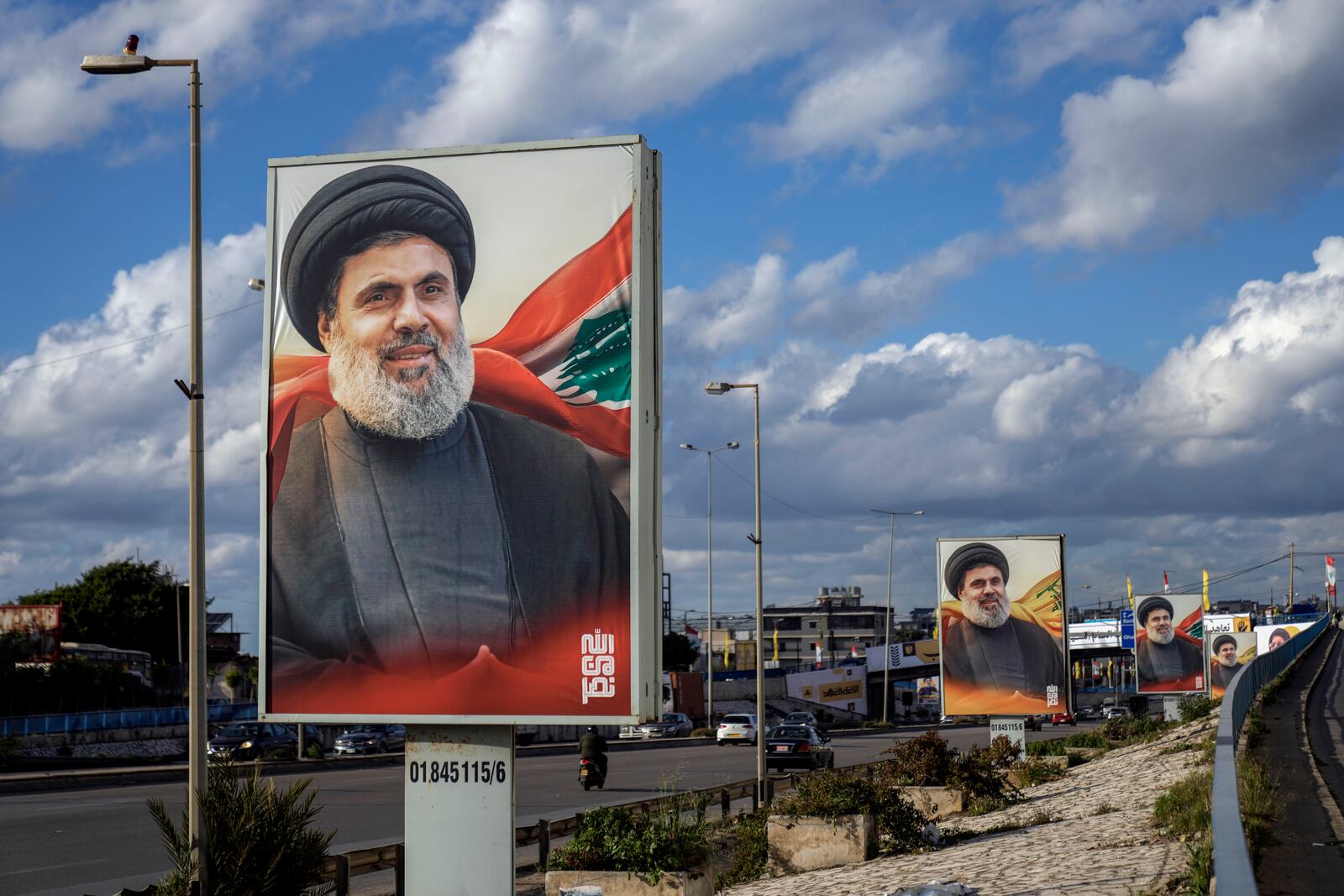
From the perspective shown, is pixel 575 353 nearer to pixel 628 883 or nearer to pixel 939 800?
pixel 628 883

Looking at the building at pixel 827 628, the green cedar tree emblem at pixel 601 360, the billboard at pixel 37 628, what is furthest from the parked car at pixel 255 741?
the building at pixel 827 628

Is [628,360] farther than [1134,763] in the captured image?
No

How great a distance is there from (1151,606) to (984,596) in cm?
2745

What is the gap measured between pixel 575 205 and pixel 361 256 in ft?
5.99

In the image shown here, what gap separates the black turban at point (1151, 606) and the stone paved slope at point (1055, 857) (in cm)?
3787

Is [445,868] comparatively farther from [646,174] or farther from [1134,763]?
[1134,763]

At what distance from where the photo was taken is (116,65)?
12742 millimetres

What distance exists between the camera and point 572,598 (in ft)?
32.5

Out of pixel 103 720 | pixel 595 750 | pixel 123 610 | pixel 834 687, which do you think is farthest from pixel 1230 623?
pixel 595 750

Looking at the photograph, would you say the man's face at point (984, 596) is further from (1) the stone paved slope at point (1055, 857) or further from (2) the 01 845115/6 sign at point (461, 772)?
(2) the 01 845115/6 sign at point (461, 772)

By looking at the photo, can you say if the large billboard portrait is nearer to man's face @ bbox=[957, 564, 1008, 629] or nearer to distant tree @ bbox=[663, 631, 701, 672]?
man's face @ bbox=[957, 564, 1008, 629]

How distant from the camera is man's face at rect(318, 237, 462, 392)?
1034 cm

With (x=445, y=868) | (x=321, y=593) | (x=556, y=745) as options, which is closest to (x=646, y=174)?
(x=321, y=593)

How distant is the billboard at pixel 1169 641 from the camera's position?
5719 centimetres
